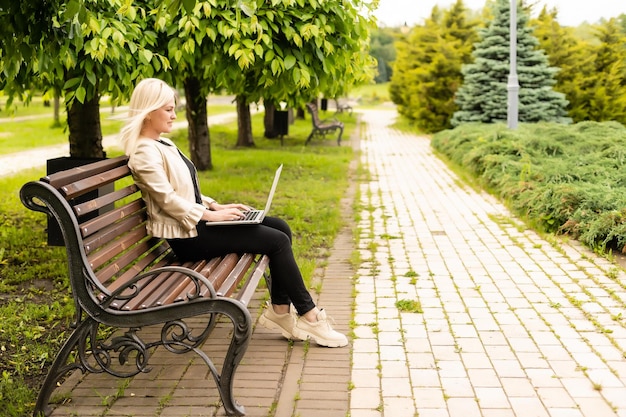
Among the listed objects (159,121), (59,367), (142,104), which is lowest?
(59,367)

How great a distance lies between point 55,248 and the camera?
7.50m

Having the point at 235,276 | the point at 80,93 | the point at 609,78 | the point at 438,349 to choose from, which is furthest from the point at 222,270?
the point at 609,78

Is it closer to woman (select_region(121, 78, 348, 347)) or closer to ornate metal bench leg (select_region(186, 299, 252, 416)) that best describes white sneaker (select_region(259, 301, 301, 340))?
woman (select_region(121, 78, 348, 347))

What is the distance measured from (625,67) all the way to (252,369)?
2147 cm

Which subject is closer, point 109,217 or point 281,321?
point 109,217

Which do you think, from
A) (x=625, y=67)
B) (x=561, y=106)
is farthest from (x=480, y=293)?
(x=625, y=67)

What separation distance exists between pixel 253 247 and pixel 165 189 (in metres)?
0.67

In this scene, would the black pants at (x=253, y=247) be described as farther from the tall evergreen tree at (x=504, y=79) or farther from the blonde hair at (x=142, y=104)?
the tall evergreen tree at (x=504, y=79)

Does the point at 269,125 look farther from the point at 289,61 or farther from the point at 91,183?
the point at 91,183

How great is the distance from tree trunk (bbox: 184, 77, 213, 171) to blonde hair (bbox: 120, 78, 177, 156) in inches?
338

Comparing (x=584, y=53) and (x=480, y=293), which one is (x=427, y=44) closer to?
(x=584, y=53)

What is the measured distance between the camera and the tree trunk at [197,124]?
43.2ft

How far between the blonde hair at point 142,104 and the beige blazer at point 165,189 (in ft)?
0.23

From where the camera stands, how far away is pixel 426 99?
26281 millimetres
